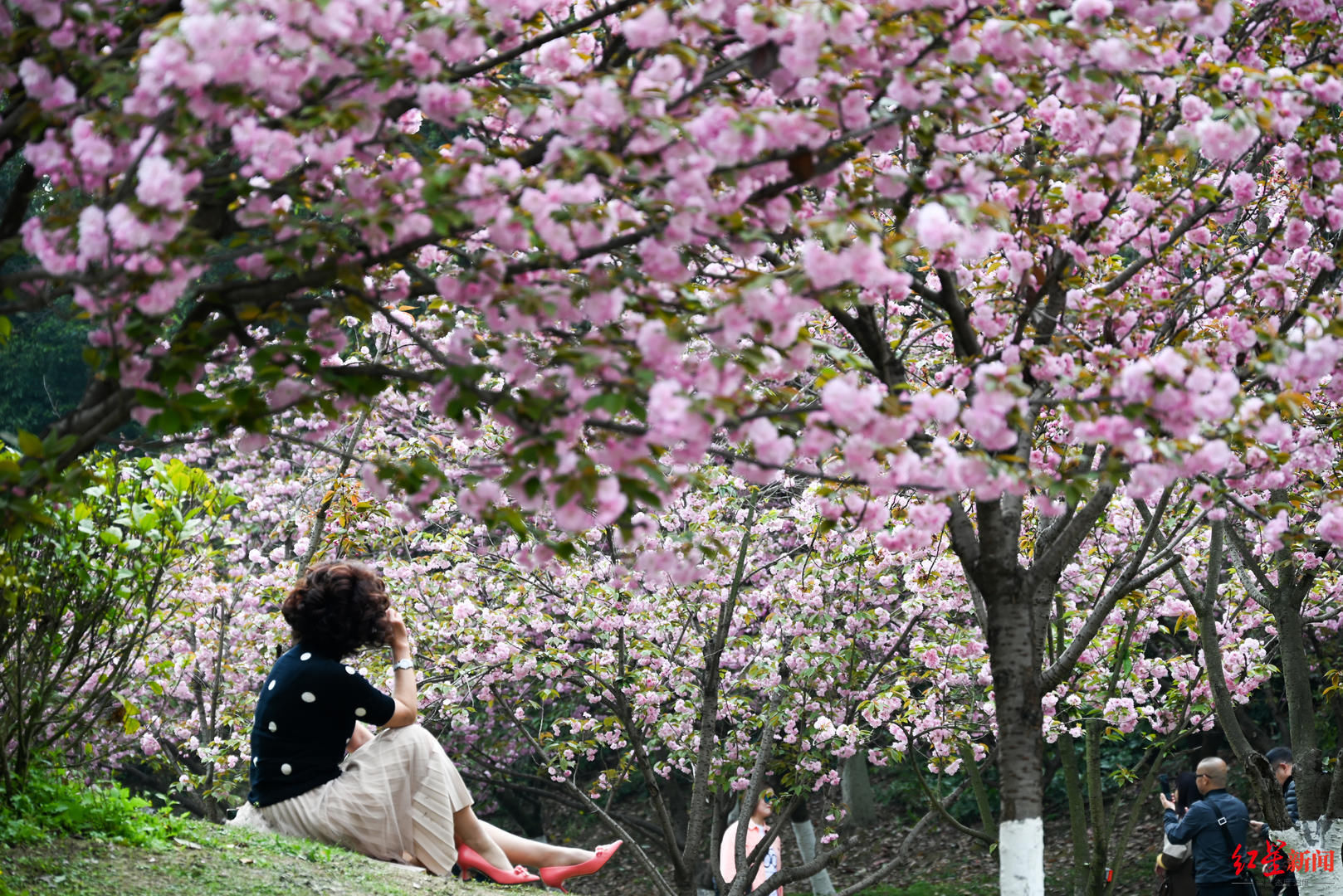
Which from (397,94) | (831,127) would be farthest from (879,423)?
(397,94)

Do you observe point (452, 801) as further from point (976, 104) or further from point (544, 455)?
point (976, 104)

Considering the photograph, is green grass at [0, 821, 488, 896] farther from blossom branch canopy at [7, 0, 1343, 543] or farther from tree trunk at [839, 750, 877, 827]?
tree trunk at [839, 750, 877, 827]

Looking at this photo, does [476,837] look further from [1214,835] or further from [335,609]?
[1214,835]

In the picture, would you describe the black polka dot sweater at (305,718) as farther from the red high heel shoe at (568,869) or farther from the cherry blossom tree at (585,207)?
the cherry blossom tree at (585,207)

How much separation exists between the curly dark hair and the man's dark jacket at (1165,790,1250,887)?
189 inches

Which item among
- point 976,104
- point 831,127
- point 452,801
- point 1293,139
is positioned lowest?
point 452,801

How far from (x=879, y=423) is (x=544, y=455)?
734 millimetres

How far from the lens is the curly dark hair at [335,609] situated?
5.07 m

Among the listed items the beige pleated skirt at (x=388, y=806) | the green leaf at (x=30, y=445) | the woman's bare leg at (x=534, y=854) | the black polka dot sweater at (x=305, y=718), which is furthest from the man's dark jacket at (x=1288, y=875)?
the green leaf at (x=30, y=445)

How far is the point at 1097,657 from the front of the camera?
764cm

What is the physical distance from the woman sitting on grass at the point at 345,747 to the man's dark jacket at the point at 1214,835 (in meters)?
4.24

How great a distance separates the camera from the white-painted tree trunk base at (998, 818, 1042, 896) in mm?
3896

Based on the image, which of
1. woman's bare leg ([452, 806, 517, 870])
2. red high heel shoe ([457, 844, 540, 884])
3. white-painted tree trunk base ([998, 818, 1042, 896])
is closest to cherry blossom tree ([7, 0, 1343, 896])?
white-painted tree trunk base ([998, 818, 1042, 896])

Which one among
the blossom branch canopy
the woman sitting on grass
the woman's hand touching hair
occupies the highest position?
the blossom branch canopy
